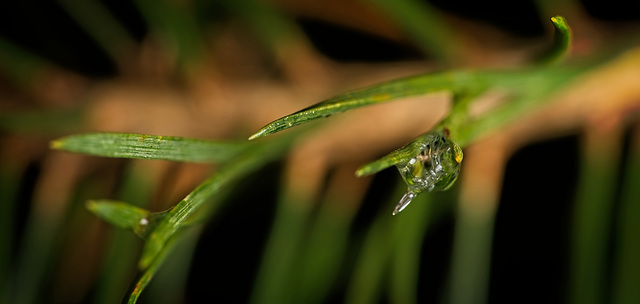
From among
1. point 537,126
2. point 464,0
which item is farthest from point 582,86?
point 464,0

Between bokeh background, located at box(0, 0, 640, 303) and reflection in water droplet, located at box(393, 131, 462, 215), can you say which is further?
bokeh background, located at box(0, 0, 640, 303)

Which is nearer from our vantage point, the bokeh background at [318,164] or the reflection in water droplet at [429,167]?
the reflection in water droplet at [429,167]

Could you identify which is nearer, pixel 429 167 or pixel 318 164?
pixel 429 167
